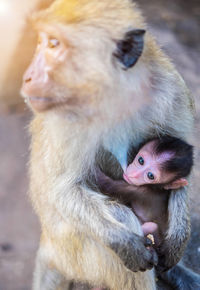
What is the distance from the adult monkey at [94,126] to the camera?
2799mm

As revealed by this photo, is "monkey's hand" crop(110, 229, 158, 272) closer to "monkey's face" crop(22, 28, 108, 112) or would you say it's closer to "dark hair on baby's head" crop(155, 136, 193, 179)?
"dark hair on baby's head" crop(155, 136, 193, 179)

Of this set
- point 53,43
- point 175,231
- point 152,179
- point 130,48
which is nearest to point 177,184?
point 152,179

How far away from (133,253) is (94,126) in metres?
0.77

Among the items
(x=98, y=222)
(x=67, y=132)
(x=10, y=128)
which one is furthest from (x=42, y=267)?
(x=10, y=128)

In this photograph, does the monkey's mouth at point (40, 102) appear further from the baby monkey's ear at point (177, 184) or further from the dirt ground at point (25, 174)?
the dirt ground at point (25, 174)

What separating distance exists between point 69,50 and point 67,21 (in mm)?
154

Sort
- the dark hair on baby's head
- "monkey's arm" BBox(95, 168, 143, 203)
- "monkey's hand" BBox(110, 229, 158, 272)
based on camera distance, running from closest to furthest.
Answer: "monkey's hand" BBox(110, 229, 158, 272) < the dark hair on baby's head < "monkey's arm" BBox(95, 168, 143, 203)

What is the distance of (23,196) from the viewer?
621cm

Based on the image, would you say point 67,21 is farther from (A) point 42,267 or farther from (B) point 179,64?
(B) point 179,64

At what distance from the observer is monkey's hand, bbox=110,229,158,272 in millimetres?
3041

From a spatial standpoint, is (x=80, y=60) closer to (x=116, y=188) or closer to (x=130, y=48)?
(x=130, y=48)

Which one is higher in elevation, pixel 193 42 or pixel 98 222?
pixel 98 222

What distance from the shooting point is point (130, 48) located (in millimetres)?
2797

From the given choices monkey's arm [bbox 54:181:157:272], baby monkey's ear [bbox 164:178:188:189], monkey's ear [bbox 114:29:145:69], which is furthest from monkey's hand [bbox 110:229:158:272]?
monkey's ear [bbox 114:29:145:69]
